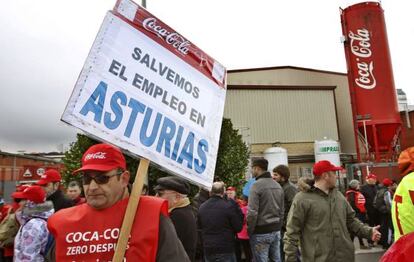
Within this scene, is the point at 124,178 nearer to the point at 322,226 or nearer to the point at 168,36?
the point at 168,36

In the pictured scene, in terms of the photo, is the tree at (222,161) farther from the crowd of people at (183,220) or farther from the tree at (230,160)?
Result: the crowd of people at (183,220)

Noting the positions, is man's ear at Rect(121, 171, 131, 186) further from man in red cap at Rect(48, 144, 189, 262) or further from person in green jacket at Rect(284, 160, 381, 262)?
person in green jacket at Rect(284, 160, 381, 262)

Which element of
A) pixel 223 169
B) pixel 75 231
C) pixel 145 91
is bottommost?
pixel 75 231

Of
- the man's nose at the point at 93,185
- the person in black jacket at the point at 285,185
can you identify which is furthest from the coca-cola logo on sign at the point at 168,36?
the person in black jacket at the point at 285,185

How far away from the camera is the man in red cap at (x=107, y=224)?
2061mm

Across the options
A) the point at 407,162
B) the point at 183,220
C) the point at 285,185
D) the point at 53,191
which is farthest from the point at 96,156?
the point at 285,185

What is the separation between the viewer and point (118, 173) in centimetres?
228

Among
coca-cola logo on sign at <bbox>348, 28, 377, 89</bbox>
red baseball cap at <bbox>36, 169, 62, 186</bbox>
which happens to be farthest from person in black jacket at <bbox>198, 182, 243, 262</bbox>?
coca-cola logo on sign at <bbox>348, 28, 377, 89</bbox>

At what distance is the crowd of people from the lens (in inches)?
82.6

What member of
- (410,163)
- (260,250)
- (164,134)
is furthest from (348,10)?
(164,134)

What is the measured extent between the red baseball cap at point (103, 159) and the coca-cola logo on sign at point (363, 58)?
765 inches

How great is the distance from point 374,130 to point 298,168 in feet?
35.2

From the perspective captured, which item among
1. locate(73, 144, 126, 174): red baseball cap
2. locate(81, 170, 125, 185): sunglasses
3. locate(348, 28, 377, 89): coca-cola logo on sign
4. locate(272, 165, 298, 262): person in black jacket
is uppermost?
locate(348, 28, 377, 89): coca-cola logo on sign

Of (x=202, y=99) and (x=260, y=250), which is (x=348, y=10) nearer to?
(x=260, y=250)
